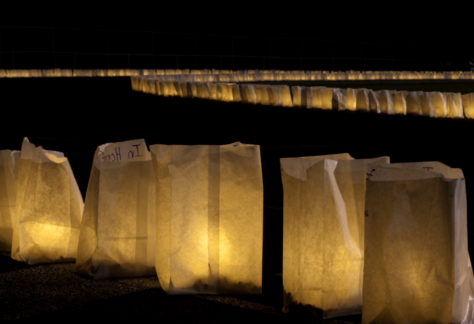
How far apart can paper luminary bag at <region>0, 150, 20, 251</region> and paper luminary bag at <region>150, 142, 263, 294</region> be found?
1.40 m

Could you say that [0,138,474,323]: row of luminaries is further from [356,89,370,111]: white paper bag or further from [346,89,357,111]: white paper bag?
[346,89,357,111]: white paper bag

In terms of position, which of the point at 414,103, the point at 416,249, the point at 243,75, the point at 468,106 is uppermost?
the point at 243,75

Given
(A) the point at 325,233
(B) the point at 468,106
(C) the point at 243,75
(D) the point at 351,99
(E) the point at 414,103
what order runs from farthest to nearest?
(C) the point at 243,75
(D) the point at 351,99
(E) the point at 414,103
(B) the point at 468,106
(A) the point at 325,233

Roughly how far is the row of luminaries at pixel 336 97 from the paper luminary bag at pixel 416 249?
9333mm

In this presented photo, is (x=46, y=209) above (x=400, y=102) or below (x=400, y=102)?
below

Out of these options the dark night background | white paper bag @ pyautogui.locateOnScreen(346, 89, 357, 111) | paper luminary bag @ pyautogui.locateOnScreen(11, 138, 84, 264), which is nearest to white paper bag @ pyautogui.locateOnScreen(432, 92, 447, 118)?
the dark night background

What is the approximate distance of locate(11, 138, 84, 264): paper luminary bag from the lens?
4062mm

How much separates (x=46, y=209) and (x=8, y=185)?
519 millimetres

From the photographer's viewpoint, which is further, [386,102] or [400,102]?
[386,102]

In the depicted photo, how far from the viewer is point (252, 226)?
140 inches

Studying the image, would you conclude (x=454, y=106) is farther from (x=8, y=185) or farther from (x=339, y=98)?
(x=8, y=185)
